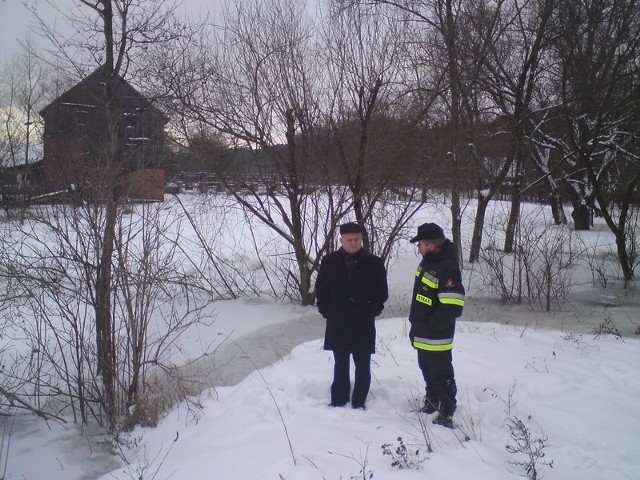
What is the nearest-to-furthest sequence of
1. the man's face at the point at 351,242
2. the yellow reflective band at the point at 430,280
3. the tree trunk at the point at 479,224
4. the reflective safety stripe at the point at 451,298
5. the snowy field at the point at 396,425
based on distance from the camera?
1. the snowy field at the point at 396,425
2. the reflective safety stripe at the point at 451,298
3. the yellow reflective band at the point at 430,280
4. the man's face at the point at 351,242
5. the tree trunk at the point at 479,224

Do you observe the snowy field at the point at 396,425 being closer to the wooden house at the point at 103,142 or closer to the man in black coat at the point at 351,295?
the man in black coat at the point at 351,295

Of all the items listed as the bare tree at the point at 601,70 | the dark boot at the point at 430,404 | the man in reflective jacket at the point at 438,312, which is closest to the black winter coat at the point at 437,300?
the man in reflective jacket at the point at 438,312

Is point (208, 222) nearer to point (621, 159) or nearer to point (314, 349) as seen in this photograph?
point (314, 349)

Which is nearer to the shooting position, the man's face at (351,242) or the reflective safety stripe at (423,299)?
the reflective safety stripe at (423,299)

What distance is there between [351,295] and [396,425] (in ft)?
3.88

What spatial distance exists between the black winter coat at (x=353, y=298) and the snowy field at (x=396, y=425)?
2.26ft

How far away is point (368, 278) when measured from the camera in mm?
4742

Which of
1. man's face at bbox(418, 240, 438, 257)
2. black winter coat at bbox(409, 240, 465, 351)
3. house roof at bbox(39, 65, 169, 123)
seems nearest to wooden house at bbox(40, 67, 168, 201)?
house roof at bbox(39, 65, 169, 123)

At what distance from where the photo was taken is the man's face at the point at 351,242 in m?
4.70

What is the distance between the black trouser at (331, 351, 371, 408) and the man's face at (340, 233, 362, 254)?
978 mm

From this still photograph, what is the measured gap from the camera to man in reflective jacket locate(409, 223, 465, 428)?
4.33 meters

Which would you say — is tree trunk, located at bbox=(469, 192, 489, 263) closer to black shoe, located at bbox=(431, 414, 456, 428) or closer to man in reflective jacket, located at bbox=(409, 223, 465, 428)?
man in reflective jacket, located at bbox=(409, 223, 465, 428)

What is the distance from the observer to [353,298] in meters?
4.72

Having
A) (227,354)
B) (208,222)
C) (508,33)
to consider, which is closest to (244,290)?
(208,222)
